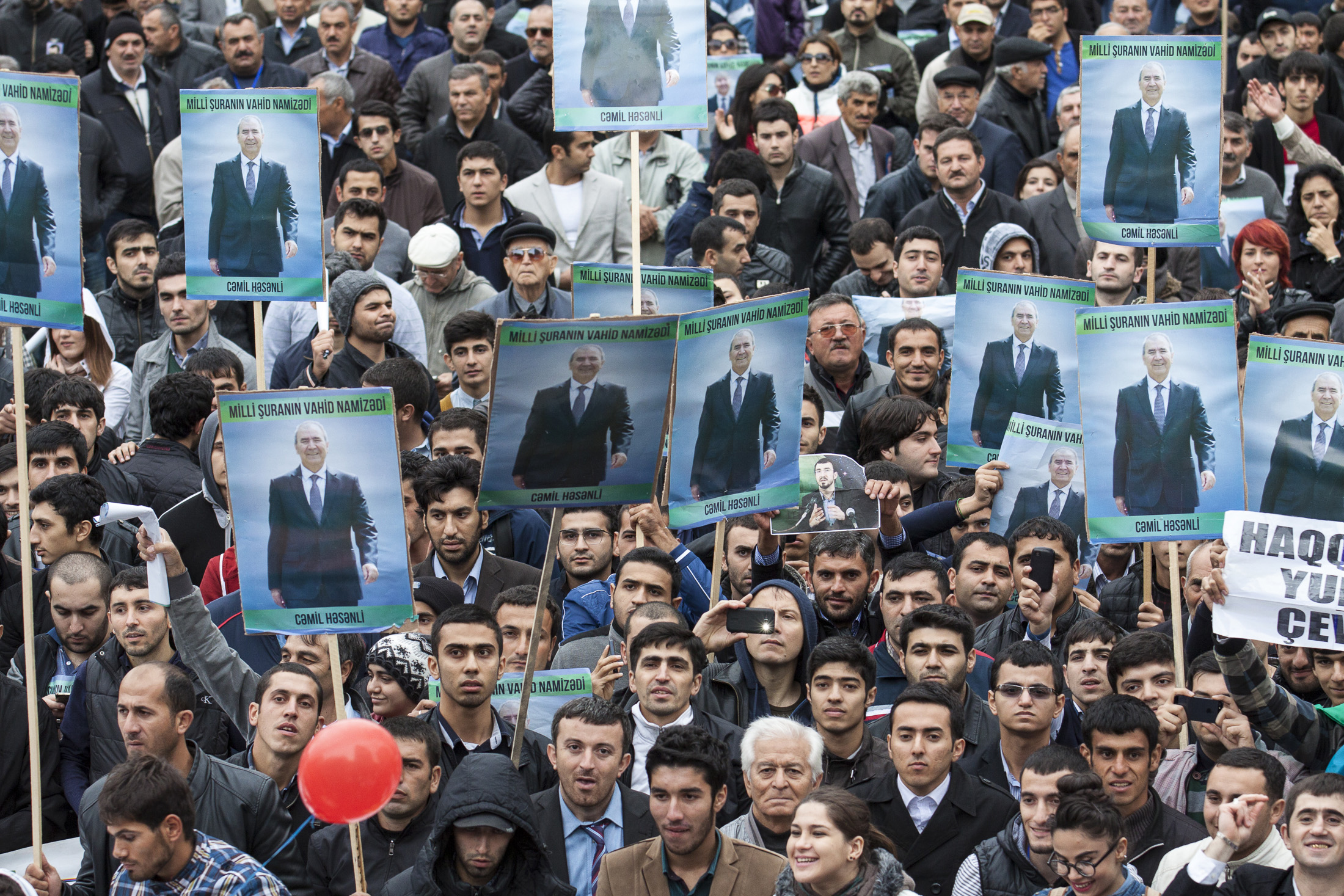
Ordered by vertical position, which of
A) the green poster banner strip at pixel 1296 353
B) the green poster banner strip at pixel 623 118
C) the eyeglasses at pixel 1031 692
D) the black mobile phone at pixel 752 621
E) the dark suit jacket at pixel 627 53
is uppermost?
the dark suit jacket at pixel 627 53

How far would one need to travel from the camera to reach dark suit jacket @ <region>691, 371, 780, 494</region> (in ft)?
24.0

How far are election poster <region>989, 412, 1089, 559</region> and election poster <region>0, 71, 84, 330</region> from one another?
4.29m

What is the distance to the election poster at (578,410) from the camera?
6.56m

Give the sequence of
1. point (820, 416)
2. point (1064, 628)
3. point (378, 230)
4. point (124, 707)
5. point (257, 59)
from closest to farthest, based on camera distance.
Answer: point (124, 707) < point (1064, 628) < point (820, 416) < point (378, 230) < point (257, 59)

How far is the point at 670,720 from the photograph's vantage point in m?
7.62

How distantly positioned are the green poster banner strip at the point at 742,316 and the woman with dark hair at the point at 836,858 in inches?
70.7

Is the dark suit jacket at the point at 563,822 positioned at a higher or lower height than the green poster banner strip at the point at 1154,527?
lower

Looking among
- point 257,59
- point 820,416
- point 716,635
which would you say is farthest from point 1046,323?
point 257,59

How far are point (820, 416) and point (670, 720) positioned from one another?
9.66ft

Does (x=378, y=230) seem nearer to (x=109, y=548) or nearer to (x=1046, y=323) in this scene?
(x=109, y=548)

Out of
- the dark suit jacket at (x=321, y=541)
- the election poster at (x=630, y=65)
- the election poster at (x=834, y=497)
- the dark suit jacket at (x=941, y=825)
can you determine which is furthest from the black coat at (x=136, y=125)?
the dark suit jacket at (x=941, y=825)

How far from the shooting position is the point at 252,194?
8.94 m

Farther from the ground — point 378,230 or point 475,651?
point 378,230

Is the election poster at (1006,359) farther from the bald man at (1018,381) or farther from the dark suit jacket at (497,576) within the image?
the dark suit jacket at (497,576)
